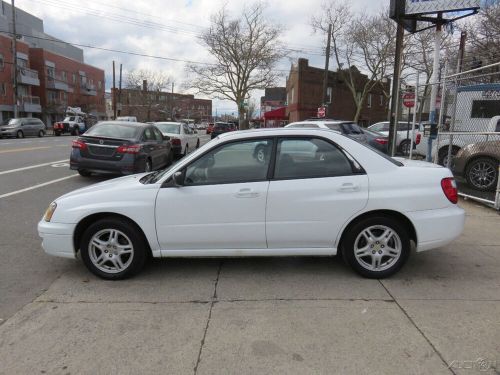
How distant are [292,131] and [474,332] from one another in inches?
96.1

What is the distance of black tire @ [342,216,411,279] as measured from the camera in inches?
166

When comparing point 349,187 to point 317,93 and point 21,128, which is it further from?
point 317,93

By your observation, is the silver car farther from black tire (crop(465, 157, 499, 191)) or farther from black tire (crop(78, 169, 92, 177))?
black tire (crop(465, 157, 499, 191))

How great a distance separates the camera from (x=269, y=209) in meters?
4.19

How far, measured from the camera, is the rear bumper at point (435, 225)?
422cm

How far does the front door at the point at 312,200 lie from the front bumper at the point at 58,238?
6.65 feet

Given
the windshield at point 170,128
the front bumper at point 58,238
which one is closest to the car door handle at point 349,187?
the front bumper at point 58,238

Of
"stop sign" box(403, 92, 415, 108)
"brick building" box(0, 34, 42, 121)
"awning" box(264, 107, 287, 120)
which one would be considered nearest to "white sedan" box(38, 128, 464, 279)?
"stop sign" box(403, 92, 415, 108)

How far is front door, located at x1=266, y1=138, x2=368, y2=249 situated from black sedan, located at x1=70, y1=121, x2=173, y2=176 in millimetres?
6450

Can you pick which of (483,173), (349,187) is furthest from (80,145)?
(483,173)

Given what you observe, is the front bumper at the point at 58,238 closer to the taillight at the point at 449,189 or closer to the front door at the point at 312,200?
the front door at the point at 312,200

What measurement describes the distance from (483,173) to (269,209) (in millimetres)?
6866

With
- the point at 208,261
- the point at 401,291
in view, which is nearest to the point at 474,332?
the point at 401,291

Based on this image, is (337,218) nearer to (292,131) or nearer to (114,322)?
(292,131)
